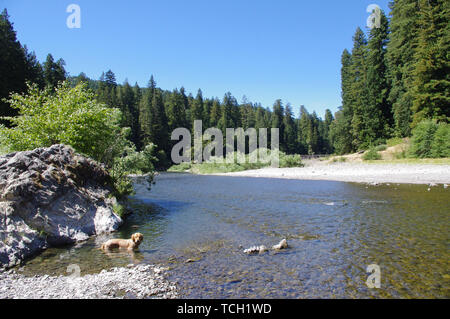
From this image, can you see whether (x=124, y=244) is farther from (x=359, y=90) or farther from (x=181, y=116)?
(x=181, y=116)

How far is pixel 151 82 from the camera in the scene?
103m

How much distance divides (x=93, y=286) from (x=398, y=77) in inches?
2468

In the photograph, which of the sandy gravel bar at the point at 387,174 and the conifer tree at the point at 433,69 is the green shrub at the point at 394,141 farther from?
the sandy gravel bar at the point at 387,174

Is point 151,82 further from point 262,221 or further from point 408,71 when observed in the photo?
point 262,221

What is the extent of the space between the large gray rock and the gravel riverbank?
5.61 ft

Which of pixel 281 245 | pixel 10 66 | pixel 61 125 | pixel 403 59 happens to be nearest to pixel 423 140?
pixel 403 59

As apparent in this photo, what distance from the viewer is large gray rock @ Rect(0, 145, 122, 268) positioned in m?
8.54

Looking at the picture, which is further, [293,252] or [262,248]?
[262,248]

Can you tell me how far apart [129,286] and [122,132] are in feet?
43.9

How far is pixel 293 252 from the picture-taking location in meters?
8.70

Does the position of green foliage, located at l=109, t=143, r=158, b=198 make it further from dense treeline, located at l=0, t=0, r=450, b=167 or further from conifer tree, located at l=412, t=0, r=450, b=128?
conifer tree, located at l=412, t=0, r=450, b=128

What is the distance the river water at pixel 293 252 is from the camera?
20.7ft

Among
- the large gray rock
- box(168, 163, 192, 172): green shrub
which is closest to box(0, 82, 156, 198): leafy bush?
the large gray rock

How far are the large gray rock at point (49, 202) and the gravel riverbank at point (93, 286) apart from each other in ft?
5.61
